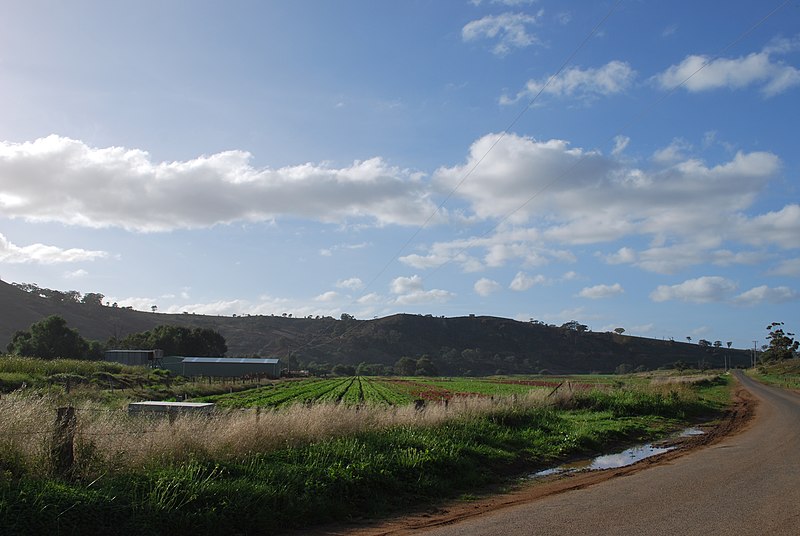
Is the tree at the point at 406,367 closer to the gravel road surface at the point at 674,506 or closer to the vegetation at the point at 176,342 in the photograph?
the vegetation at the point at 176,342

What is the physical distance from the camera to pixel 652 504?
10.6 meters

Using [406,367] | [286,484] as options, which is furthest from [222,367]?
[286,484]

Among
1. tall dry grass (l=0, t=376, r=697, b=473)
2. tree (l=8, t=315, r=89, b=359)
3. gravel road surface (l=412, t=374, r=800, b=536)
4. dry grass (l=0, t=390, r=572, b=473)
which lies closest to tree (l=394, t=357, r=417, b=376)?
tree (l=8, t=315, r=89, b=359)

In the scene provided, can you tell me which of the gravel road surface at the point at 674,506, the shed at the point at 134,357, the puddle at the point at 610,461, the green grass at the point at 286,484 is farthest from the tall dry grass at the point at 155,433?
the shed at the point at 134,357

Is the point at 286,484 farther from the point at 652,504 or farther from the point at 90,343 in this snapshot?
the point at 90,343

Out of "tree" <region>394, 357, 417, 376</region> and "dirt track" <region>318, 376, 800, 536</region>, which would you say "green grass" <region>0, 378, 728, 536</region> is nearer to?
"dirt track" <region>318, 376, 800, 536</region>

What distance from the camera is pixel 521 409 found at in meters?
23.2

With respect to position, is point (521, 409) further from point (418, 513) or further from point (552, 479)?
point (418, 513)

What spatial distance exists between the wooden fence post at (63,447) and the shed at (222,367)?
295ft

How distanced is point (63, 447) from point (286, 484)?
346 centimetres

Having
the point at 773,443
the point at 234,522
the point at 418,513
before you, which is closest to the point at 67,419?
the point at 234,522

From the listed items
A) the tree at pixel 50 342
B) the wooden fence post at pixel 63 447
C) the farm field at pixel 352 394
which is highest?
the tree at pixel 50 342

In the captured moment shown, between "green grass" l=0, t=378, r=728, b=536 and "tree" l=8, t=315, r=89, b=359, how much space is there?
91.0m

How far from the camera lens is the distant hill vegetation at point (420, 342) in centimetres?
15925
